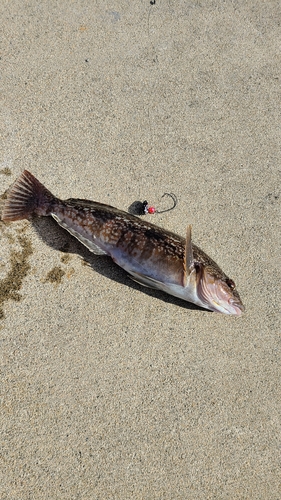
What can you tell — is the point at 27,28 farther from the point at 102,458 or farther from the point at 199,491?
the point at 199,491

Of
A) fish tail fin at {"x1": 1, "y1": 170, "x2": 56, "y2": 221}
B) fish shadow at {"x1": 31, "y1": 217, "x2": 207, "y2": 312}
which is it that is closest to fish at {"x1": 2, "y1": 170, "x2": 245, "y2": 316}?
fish tail fin at {"x1": 1, "y1": 170, "x2": 56, "y2": 221}

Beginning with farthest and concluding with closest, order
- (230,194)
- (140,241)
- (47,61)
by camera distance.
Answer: (47,61), (230,194), (140,241)

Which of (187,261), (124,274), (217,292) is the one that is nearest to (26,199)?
(124,274)

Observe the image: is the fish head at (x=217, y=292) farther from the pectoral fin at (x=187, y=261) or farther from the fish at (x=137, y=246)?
the pectoral fin at (x=187, y=261)

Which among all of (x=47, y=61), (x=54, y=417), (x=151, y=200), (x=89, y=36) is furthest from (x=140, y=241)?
(x=89, y=36)

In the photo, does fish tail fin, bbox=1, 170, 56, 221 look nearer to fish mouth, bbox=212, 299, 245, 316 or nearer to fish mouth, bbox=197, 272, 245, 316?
fish mouth, bbox=197, 272, 245, 316

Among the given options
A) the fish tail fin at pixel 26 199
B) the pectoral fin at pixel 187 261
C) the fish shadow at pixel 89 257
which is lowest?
the fish shadow at pixel 89 257

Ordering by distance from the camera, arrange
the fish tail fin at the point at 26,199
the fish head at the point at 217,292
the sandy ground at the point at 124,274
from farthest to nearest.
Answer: the fish tail fin at the point at 26,199
the fish head at the point at 217,292
the sandy ground at the point at 124,274

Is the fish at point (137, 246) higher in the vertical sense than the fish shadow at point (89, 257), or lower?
higher

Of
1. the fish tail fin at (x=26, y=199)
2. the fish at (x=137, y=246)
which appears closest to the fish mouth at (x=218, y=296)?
the fish at (x=137, y=246)
